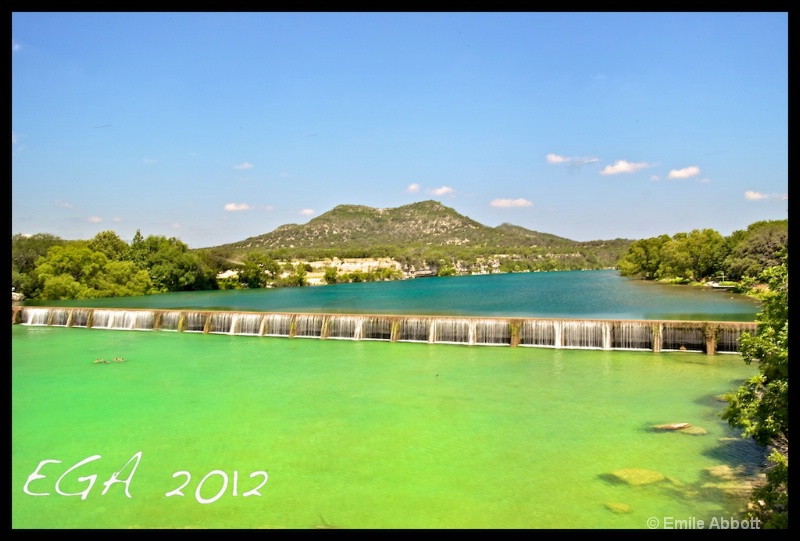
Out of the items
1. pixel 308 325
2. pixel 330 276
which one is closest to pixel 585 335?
pixel 308 325

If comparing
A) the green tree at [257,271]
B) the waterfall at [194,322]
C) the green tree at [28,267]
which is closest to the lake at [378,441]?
the waterfall at [194,322]

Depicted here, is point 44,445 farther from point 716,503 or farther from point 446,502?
point 716,503

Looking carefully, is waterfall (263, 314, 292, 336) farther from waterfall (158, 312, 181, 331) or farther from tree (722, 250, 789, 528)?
tree (722, 250, 789, 528)

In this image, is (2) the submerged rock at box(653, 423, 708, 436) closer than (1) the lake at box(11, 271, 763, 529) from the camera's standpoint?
No

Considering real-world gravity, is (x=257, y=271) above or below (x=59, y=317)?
above

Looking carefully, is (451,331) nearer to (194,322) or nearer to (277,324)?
(277,324)

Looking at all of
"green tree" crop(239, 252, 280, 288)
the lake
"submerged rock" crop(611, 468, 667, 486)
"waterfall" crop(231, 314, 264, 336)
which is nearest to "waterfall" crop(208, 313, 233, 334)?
"waterfall" crop(231, 314, 264, 336)
